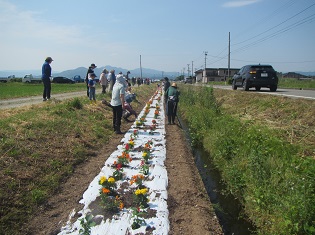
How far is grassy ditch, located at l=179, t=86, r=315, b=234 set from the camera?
11.7 ft

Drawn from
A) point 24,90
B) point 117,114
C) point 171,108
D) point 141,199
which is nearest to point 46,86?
point 117,114

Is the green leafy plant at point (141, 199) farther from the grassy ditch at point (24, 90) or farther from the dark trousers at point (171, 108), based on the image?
the grassy ditch at point (24, 90)

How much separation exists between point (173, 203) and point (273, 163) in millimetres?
2064

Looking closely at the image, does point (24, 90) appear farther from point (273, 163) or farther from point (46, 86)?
point (273, 163)

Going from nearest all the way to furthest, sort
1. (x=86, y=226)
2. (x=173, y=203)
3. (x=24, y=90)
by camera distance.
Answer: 1. (x=86, y=226)
2. (x=173, y=203)
3. (x=24, y=90)

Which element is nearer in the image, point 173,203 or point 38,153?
point 173,203

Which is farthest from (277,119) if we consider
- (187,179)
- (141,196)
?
(141,196)

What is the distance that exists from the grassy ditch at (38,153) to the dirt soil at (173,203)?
0.19 meters

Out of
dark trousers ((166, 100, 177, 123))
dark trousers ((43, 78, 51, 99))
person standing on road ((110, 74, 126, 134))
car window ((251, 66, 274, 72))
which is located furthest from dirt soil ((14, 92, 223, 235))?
car window ((251, 66, 274, 72))

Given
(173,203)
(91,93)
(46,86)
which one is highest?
(46,86)

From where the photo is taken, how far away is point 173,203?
14.8ft

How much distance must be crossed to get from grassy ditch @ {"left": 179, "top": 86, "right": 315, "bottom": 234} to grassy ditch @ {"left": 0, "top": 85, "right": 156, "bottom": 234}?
361cm

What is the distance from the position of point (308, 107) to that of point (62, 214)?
6.94 m

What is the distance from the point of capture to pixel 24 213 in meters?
3.97
